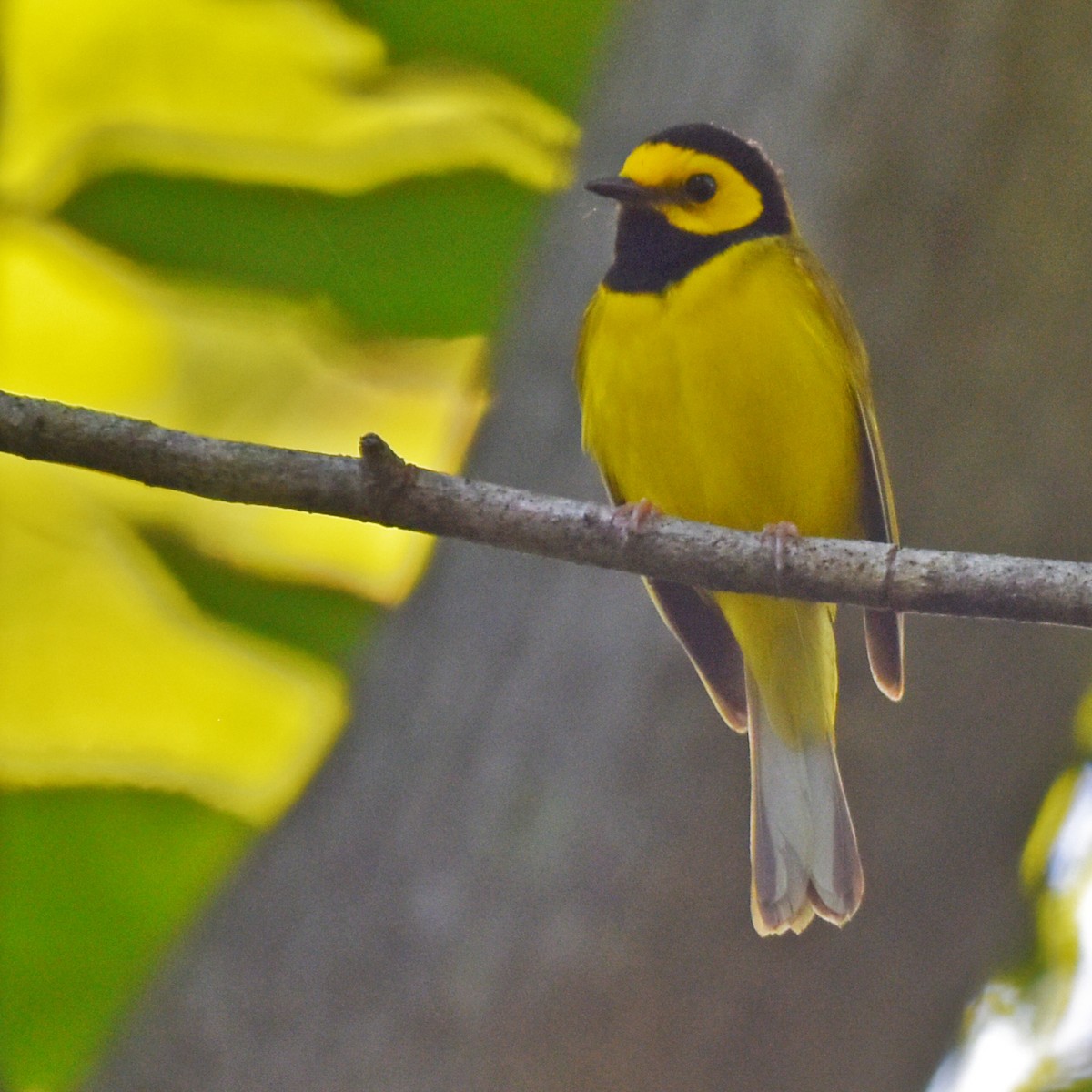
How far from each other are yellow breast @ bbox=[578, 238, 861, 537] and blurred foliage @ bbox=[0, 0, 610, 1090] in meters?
0.18

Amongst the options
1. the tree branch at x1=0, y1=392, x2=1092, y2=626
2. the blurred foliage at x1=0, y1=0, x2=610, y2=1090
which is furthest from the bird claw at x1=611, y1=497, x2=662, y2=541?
the blurred foliage at x1=0, y1=0, x2=610, y2=1090

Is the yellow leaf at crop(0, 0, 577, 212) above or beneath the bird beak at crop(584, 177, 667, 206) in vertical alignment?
above

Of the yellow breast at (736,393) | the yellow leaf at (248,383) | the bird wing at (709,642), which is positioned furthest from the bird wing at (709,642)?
the yellow leaf at (248,383)

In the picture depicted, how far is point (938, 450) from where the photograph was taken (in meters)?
1.51

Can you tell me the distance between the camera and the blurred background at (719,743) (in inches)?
56.8

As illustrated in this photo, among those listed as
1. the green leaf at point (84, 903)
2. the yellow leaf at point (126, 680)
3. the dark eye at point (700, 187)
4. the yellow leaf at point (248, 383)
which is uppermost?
the dark eye at point (700, 187)

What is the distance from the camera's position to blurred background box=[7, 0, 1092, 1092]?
1.44 metres

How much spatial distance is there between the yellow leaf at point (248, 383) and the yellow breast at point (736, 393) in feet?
0.57

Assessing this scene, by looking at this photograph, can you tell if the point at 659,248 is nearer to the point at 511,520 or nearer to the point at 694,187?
the point at 694,187

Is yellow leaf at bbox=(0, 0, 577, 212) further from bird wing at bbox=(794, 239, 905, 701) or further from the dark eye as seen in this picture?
bird wing at bbox=(794, 239, 905, 701)

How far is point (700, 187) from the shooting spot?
1.42 m

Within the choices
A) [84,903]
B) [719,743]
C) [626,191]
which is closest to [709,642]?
[719,743]

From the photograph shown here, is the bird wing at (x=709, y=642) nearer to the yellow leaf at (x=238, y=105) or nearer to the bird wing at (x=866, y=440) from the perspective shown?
the bird wing at (x=866, y=440)

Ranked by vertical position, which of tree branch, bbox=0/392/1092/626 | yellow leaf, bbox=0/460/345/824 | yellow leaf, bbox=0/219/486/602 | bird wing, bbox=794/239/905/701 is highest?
A: bird wing, bbox=794/239/905/701
